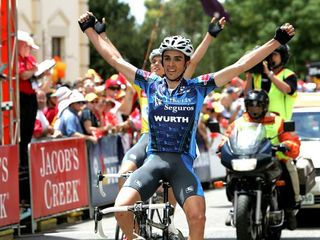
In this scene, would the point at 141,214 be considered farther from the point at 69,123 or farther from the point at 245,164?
the point at 69,123

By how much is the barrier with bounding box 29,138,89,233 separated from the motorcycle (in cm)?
303

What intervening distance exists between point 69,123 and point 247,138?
4439mm

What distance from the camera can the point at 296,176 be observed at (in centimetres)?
1248

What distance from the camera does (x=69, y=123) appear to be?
15742 mm

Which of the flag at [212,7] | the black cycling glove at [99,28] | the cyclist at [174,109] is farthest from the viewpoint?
Result: the flag at [212,7]

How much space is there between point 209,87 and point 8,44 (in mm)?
5454

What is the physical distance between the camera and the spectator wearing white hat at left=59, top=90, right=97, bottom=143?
1572cm

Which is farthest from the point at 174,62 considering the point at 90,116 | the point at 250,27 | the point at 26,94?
the point at 250,27

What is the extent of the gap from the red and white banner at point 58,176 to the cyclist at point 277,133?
297cm

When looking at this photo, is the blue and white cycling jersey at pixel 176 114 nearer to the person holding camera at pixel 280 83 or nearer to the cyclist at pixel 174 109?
the cyclist at pixel 174 109

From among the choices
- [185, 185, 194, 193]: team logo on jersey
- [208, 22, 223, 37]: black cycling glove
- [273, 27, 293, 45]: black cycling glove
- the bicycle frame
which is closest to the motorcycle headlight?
[208, 22, 223, 37]: black cycling glove

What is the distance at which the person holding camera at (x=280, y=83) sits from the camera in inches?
534

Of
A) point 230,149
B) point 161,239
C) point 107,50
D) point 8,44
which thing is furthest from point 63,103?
point 161,239

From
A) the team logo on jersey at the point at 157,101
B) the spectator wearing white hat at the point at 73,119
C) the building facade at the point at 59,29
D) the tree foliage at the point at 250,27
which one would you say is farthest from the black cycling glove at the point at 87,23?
the tree foliage at the point at 250,27
